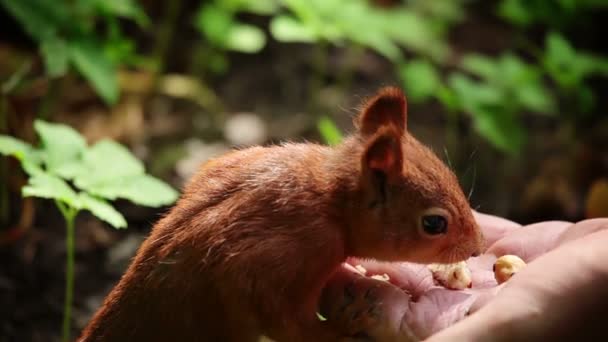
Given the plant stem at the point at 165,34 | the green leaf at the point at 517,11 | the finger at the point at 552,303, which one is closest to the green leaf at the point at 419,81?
the green leaf at the point at 517,11

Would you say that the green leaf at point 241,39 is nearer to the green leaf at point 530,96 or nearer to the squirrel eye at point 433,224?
the green leaf at point 530,96

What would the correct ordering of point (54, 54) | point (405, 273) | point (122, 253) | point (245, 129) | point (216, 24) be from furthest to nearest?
point (245, 129), point (216, 24), point (122, 253), point (54, 54), point (405, 273)

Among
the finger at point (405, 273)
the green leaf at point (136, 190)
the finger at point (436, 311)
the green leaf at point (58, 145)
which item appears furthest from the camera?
the green leaf at point (58, 145)

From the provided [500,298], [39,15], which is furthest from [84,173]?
[500,298]

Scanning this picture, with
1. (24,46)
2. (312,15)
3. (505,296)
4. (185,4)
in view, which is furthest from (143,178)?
(185,4)

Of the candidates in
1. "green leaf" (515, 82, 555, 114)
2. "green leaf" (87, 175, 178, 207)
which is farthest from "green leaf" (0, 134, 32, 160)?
"green leaf" (515, 82, 555, 114)

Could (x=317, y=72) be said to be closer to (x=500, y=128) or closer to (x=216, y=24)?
(x=216, y=24)

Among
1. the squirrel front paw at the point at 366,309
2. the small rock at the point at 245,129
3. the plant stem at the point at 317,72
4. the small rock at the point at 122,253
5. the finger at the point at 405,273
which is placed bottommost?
the small rock at the point at 122,253
